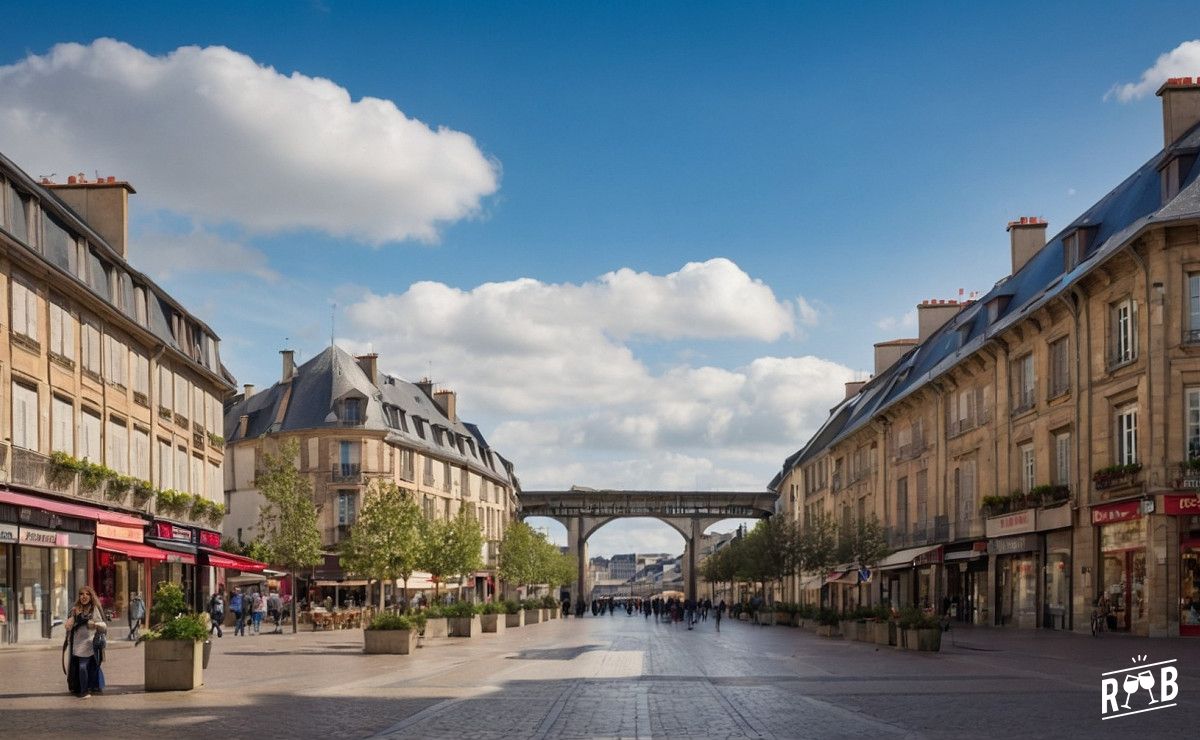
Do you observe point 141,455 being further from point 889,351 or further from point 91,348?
point 889,351

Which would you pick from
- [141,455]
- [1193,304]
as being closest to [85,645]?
[141,455]

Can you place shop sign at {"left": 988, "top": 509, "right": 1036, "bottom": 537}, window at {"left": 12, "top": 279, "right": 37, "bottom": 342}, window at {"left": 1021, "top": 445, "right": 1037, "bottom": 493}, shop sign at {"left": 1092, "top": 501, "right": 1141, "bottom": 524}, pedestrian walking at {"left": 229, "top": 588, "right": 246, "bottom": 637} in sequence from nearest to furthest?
1. window at {"left": 12, "top": 279, "right": 37, "bottom": 342}
2. shop sign at {"left": 1092, "top": 501, "right": 1141, "bottom": 524}
3. shop sign at {"left": 988, "top": 509, "right": 1036, "bottom": 537}
4. window at {"left": 1021, "top": 445, "right": 1037, "bottom": 493}
5. pedestrian walking at {"left": 229, "top": 588, "right": 246, "bottom": 637}

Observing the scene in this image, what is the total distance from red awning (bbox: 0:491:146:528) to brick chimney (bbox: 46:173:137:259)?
9.10 meters

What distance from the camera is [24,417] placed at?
31.3m

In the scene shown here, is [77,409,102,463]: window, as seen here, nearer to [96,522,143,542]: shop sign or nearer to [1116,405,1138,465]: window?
[96,522,143,542]: shop sign

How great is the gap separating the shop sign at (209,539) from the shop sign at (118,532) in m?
7.61

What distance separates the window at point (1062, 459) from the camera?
126ft

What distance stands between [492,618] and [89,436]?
590 inches

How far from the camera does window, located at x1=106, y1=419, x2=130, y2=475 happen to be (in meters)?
37.6

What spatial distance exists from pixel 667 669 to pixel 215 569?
3182 centimetres

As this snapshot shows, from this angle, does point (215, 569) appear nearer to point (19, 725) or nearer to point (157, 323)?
point (157, 323)

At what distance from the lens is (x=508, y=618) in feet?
175

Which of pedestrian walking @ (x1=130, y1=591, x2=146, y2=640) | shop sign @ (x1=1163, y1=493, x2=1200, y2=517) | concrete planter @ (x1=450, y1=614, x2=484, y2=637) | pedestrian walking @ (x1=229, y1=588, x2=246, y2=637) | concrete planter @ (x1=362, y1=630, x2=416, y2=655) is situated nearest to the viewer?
concrete planter @ (x1=362, y1=630, x2=416, y2=655)

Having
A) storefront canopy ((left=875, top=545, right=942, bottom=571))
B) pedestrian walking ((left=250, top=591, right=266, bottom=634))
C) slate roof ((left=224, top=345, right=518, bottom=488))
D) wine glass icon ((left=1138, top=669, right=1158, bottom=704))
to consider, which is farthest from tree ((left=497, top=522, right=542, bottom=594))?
wine glass icon ((left=1138, top=669, right=1158, bottom=704))
